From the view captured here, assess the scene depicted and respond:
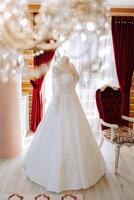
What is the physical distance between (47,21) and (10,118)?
258cm

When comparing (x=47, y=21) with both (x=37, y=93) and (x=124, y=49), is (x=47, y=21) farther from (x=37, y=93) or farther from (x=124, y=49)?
(x=124, y=49)

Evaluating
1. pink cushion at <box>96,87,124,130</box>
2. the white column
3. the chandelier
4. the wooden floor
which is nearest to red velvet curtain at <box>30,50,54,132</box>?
the white column

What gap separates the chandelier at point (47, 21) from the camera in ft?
4.50

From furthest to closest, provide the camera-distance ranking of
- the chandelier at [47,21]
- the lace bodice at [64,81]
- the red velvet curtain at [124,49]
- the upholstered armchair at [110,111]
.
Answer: the red velvet curtain at [124,49] < the upholstered armchair at [110,111] < the lace bodice at [64,81] < the chandelier at [47,21]

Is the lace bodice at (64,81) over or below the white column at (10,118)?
over

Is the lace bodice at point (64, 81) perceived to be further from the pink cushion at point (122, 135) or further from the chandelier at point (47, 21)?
the chandelier at point (47, 21)

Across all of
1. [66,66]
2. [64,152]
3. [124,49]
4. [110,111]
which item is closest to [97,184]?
[64,152]

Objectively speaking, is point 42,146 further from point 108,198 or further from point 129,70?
point 129,70

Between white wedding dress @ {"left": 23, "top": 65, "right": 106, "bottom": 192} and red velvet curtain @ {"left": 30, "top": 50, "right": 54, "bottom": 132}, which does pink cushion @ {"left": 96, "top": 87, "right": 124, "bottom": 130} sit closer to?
white wedding dress @ {"left": 23, "top": 65, "right": 106, "bottom": 192}

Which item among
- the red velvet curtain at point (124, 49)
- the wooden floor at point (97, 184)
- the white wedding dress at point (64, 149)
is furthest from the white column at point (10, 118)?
the red velvet curtain at point (124, 49)

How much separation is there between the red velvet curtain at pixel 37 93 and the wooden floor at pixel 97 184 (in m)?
1.07

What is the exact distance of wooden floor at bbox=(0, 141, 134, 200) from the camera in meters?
2.92

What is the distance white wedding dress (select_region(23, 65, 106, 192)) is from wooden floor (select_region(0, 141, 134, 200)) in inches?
3.7

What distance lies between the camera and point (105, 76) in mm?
4648
